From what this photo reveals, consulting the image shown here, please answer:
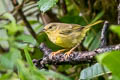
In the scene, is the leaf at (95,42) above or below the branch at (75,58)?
above

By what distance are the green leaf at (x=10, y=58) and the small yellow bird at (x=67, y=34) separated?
302 millimetres

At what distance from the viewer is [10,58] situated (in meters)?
1.87

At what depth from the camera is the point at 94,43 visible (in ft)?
6.64

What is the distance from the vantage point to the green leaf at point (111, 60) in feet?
1.83

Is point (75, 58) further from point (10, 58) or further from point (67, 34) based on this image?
point (67, 34)

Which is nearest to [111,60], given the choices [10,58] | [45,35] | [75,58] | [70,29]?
[75,58]

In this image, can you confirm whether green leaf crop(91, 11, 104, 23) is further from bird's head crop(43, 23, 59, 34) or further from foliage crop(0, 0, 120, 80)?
bird's head crop(43, 23, 59, 34)

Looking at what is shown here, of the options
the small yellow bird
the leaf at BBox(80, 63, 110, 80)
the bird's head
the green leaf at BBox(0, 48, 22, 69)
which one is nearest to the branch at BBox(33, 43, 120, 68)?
the leaf at BBox(80, 63, 110, 80)

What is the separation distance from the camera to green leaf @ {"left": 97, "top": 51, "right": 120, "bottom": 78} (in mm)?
558

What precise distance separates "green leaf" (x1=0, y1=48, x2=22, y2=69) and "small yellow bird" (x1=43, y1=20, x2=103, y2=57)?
0.30m

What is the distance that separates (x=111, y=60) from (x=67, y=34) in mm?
1618

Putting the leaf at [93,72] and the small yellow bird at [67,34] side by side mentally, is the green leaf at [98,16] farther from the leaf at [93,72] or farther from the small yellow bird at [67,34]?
the leaf at [93,72]

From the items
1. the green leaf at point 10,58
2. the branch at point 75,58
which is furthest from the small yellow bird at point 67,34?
the branch at point 75,58

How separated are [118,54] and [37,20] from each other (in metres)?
1.86
